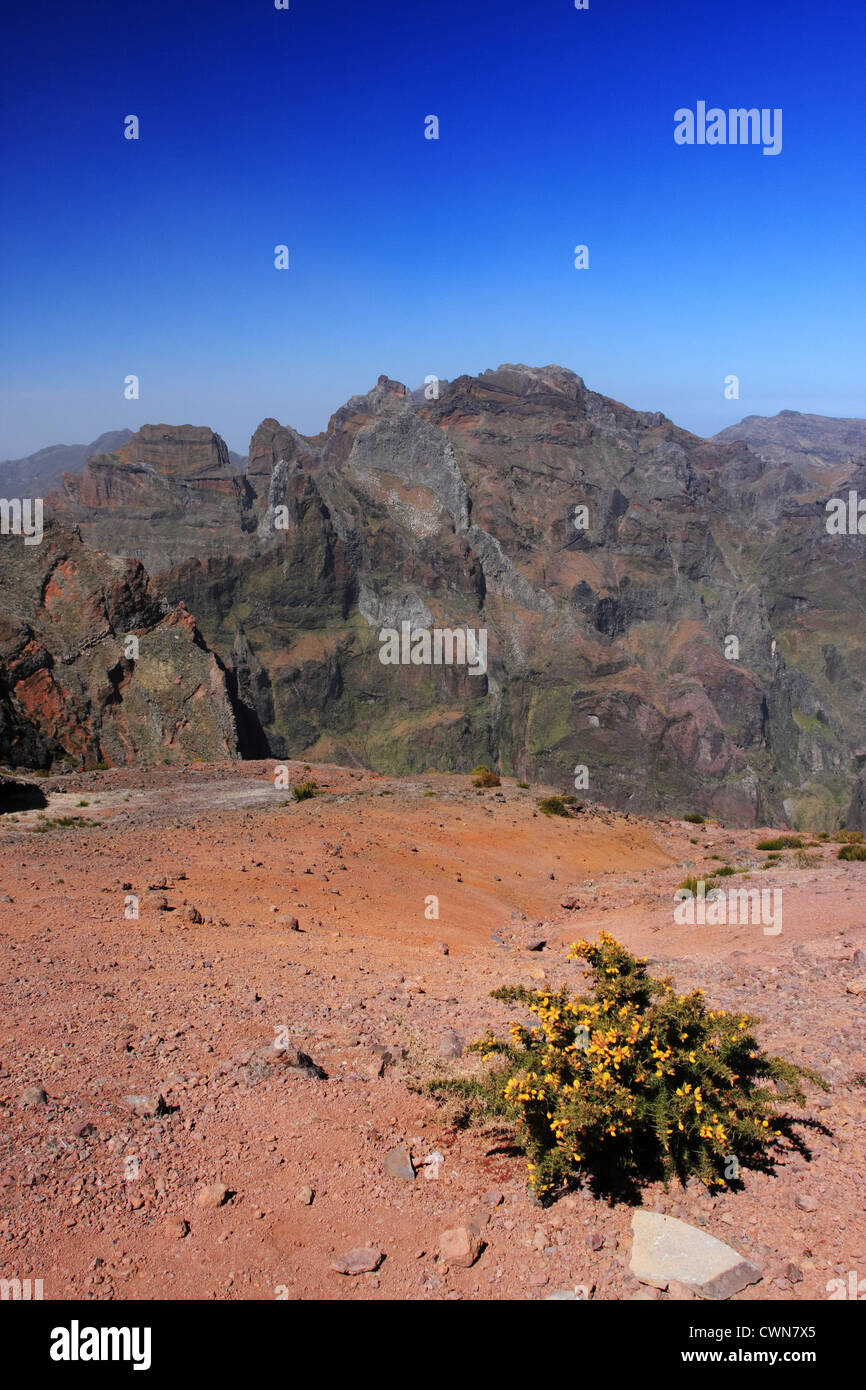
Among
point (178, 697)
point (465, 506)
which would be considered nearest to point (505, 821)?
point (178, 697)

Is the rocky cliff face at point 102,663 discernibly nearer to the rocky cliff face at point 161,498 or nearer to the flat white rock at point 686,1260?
the flat white rock at point 686,1260

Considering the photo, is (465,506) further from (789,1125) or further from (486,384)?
(789,1125)

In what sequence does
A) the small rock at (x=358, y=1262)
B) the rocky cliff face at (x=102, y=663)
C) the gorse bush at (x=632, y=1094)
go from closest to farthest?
the small rock at (x=358, y=1262) < the gorse bush at (x=632, y=1094) < the rocky cliff face at (x=102, y=663)

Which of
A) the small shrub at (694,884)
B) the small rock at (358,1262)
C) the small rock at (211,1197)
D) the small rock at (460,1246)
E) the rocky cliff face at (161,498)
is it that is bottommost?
the small shrub at (694,884)

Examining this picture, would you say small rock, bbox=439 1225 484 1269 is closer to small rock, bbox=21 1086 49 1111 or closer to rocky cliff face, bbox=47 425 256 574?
small rock, bbox=21 1086 49 1111

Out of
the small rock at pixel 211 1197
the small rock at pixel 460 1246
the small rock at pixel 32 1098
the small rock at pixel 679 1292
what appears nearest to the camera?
the small rock at pixel 679 1292

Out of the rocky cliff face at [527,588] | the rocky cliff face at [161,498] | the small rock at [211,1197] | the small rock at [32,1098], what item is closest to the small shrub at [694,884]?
the small rock at [211,1197]
